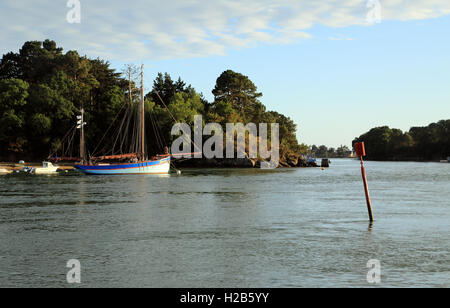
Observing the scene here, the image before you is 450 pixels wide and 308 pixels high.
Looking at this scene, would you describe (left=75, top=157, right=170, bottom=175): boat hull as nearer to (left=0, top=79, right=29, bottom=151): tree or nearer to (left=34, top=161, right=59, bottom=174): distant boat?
(left=34, top=161, right=59, bottom=174): distant boat

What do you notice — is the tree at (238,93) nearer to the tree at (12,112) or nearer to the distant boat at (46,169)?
the tree at (12,112)

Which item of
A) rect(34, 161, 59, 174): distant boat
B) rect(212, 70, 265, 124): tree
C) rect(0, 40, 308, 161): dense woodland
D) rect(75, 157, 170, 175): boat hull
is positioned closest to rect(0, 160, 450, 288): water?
rect(75, 157, 170, 175): boat hull

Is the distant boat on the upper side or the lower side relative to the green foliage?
lower

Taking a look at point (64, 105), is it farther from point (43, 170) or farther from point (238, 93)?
point (238, 93)

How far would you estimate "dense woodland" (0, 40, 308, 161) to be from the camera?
12744 centimetres

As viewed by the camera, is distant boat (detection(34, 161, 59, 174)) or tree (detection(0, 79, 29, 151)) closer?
distant boat (detection(34, 161, 59, 174))

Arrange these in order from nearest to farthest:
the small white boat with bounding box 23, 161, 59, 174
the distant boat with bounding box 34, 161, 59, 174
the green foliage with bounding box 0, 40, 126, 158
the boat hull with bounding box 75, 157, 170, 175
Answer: the boat hull with bounding box 75, 157, 170, 175 → the small white boat with bounding box 23, 161, 59, 174 → the distant boat with bounding box 34, 161, 59, 174 → the green foliage with bounding box 0, 40, 126, 158

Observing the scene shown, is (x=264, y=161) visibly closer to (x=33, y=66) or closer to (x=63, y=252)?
(x=33, y=66)

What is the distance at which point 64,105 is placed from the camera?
129000 millimetres

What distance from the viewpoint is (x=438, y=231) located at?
24.6 m

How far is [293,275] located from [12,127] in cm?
12463

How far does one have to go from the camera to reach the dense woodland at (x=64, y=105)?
418ft

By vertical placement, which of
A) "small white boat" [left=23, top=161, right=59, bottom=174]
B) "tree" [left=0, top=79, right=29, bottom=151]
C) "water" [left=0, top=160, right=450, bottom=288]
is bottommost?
"water" [left=0, top=160, right=450, bottom=288]

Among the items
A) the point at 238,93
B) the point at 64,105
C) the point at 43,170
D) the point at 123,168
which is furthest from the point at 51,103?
the point at 238,93
